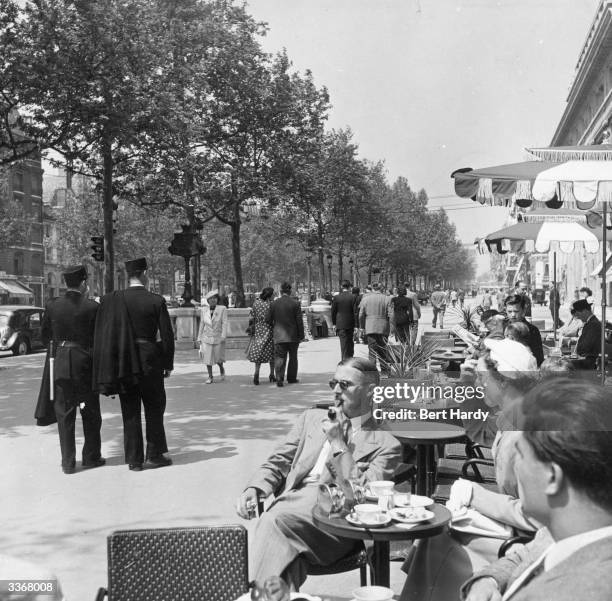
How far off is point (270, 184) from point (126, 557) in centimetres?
2556

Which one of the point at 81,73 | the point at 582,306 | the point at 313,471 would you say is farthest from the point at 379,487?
the point at 81,73

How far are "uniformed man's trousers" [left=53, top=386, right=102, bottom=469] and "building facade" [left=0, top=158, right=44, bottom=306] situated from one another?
49.6 metres

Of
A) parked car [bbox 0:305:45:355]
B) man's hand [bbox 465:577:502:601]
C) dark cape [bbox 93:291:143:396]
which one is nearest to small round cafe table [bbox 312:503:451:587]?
man's hand [bbox 465:577:502:601]

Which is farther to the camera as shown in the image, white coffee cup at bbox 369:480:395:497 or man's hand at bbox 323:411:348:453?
man's hand at bbox 323:411:348:453

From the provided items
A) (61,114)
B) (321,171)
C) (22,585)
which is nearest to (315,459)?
(22,585)

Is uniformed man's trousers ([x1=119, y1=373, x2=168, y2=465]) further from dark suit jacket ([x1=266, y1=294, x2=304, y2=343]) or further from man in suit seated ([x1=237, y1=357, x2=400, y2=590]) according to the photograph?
dark suit jacket ([x1=266, y1=294, x2=304, y2=343])

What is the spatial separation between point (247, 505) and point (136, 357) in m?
3.39

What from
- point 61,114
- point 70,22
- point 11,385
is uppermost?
point 70,22

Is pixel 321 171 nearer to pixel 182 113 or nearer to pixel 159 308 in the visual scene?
pixel 182 113

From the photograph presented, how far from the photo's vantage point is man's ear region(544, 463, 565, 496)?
151 centimetres

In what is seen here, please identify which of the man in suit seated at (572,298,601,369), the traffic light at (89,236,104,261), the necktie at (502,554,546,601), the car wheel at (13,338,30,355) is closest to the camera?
the necktie at (502,554,546,601)

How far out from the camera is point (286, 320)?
12.8 m

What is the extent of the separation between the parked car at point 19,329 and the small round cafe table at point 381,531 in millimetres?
20473

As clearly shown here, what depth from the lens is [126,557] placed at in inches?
109
